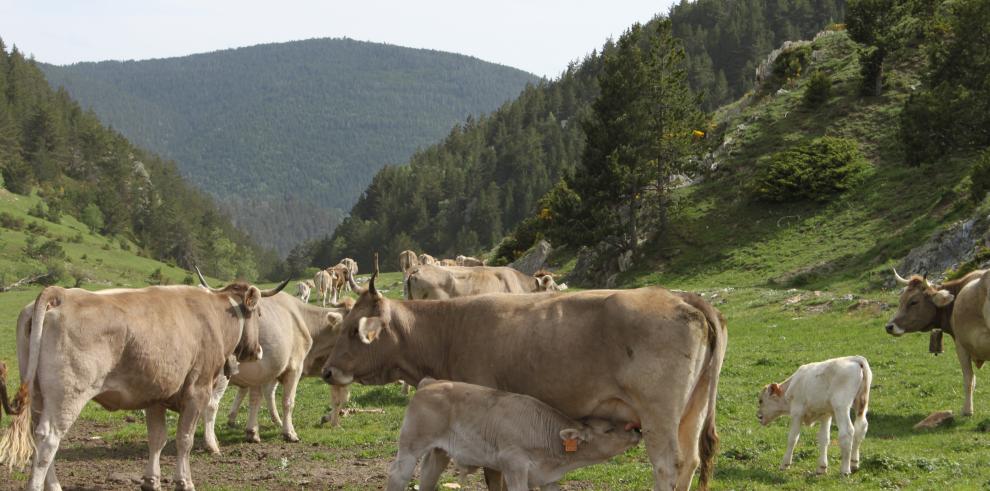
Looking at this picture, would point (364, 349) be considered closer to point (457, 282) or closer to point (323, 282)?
point (457, 282)

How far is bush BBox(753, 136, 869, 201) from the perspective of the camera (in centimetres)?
4838

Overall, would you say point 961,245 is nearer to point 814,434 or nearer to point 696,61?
point 814,434

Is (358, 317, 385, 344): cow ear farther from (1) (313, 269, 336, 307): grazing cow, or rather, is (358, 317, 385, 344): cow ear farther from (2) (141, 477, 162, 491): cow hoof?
(1) (313, 269, 336, 307): grazing cow

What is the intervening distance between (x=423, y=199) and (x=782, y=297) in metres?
117

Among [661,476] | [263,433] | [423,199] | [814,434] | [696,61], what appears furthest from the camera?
[423,199]

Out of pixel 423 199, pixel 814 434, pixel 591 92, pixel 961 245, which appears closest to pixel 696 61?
pixel 591 92

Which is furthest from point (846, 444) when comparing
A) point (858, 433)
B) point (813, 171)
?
point (813, 171)

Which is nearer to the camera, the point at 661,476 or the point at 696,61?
the point at 661,476

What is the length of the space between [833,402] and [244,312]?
25.8 ft

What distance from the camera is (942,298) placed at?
1750 cm

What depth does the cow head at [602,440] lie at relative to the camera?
9992 mm

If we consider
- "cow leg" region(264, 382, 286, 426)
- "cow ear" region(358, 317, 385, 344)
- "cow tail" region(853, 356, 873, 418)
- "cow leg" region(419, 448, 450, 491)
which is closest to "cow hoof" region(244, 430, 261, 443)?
Result: "cow leg" region(264, 382, 286, 426)

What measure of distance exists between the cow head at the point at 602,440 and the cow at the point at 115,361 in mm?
4677

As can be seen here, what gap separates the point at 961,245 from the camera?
107 feet
